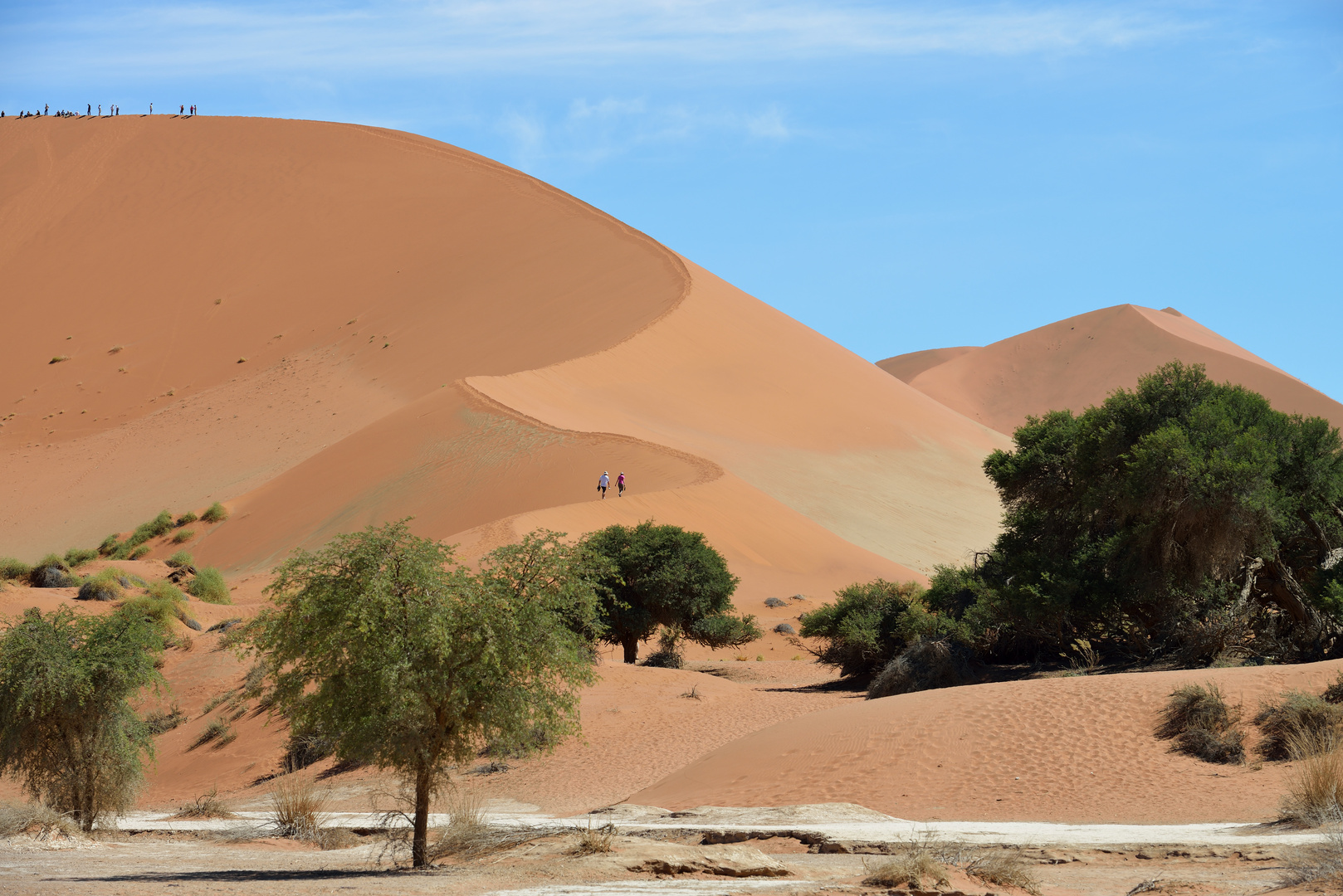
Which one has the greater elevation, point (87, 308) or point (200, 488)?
point (87, 308)

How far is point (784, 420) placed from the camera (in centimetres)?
5328

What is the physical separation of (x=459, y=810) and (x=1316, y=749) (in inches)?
373

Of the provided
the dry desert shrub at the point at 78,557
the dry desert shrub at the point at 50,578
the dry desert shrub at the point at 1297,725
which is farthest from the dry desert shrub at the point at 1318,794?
the dry desert shrub at the point at 78,557

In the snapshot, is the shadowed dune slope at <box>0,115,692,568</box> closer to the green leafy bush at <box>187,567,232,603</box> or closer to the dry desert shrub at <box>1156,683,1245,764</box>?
the green leafy bush at <box>187,567,232,603</box>

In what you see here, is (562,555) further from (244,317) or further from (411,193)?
(411,193)

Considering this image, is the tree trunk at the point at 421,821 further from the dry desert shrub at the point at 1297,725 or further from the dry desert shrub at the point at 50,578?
the dry desert shrub at the point at 50,578

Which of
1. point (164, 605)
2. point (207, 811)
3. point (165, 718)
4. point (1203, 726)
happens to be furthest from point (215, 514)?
point (1203, 726)

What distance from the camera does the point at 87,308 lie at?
6694cm

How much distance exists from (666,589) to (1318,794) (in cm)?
1807

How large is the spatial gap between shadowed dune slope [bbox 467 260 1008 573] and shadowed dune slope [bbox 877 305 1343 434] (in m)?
45.4

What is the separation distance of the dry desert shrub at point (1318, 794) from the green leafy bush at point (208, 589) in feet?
94.4

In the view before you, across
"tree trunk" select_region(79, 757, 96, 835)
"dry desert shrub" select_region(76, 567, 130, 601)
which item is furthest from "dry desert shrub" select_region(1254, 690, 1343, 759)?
"dry desert shrub" select_region(76, 567, 130, 601)

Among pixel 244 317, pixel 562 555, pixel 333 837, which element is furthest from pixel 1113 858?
pixel 244 317

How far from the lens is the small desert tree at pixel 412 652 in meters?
11.3
